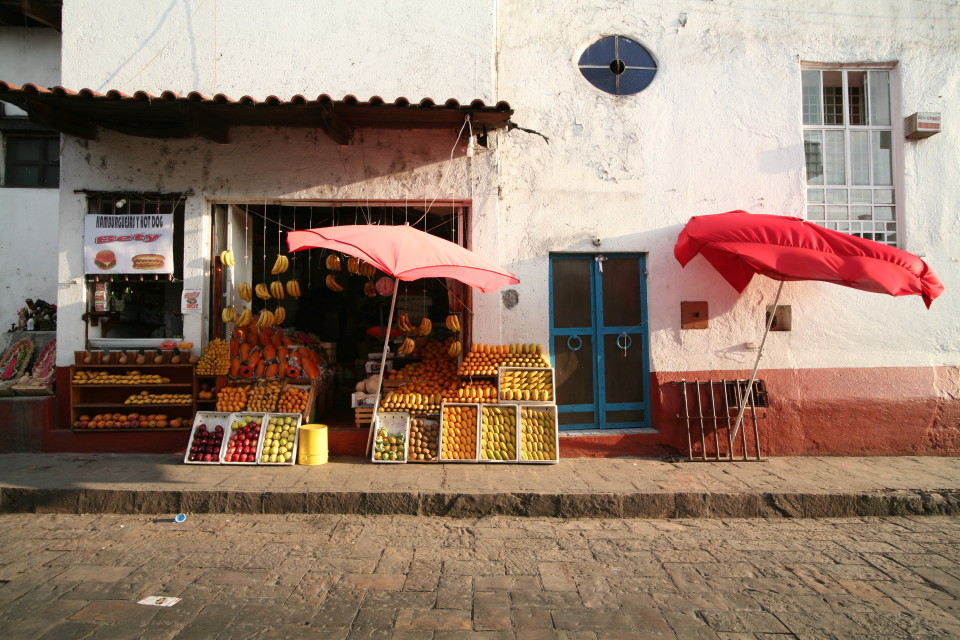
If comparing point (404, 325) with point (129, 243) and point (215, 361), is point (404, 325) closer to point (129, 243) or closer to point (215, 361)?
point (215, 361)

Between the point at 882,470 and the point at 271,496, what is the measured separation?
684 centimetres

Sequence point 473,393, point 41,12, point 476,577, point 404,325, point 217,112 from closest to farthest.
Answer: point 476,577, point 217,112, point 473,393, point 404,325, point 41,12

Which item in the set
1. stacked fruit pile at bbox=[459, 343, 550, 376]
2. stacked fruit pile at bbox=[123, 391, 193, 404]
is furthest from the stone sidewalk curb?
stacked fruit pile at bbox=[459, 343, 550, 376]

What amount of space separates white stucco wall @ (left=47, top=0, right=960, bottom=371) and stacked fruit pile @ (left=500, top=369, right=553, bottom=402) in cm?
55

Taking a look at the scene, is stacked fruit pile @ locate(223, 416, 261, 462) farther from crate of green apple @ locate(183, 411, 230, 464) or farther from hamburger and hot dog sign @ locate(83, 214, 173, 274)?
hamburger and hot dog sign @ locate(83, 214, 173, 274)

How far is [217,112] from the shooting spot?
21.0ft

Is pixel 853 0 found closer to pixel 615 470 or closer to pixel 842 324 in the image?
pixel 842 324

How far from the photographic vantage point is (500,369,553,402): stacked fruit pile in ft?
21.8

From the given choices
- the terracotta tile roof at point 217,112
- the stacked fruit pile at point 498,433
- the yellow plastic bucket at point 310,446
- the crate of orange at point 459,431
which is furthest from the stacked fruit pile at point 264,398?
the terracotta tile roof at point 217,112

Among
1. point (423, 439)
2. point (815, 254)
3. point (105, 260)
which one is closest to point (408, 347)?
point (423, 439)

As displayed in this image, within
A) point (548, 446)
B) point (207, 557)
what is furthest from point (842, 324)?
point (207, 557)

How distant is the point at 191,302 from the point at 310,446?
96.6 inches

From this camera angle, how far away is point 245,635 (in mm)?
3186

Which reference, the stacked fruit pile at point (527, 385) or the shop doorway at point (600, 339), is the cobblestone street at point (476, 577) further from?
the shop doorway at point (600, 339)
